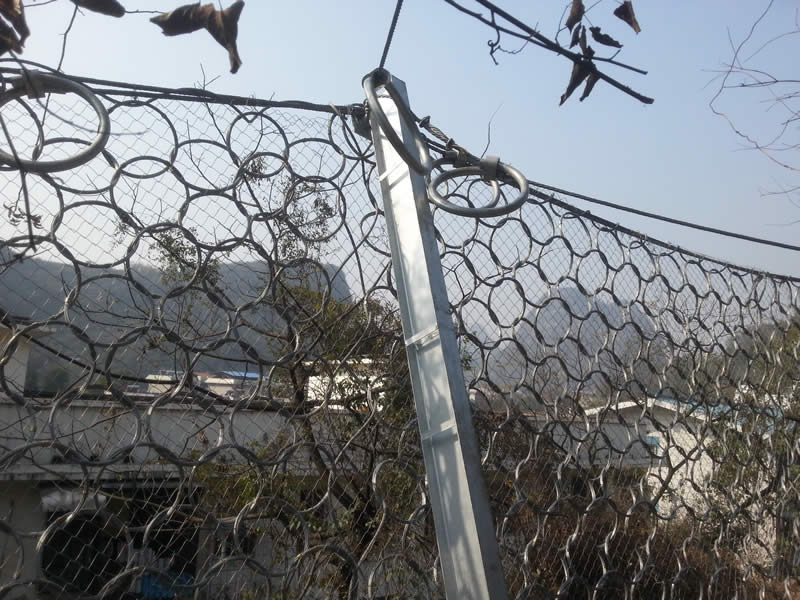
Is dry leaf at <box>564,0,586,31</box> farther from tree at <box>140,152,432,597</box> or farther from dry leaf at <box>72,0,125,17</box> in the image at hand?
dry leaf at <box>72,0,125,17</box>

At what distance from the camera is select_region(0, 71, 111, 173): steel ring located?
115 cm

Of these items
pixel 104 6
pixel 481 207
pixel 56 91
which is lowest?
pixel 481 207

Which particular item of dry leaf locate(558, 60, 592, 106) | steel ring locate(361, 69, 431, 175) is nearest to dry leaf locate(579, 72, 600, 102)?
dry leaf locate(558, 60, 592, 106)

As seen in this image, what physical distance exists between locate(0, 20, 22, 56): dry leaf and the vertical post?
0.91 metres

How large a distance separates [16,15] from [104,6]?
0.12m

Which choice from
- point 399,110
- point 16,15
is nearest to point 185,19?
point 16,15

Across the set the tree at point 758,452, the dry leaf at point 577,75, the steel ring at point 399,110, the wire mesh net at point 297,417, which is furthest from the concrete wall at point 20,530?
the tree at point 758,452

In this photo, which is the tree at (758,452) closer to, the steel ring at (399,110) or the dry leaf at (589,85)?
the dry leaf at (589,85)

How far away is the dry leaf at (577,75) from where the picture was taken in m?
1.70

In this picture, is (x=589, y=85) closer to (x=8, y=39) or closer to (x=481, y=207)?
(x=481, y=207)

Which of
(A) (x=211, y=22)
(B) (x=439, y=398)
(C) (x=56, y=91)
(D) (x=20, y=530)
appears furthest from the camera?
(B) (x=439, y=398)

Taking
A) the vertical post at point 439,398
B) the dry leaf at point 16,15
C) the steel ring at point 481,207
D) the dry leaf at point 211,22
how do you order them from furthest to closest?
the steel ring at point 481,207, the vertical post at point 439,398, the dry leaf at point 211,22, the dry leaf at point 16,15

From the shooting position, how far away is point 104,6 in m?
0.97

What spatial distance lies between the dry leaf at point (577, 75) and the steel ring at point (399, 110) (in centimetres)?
38
